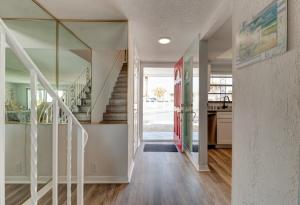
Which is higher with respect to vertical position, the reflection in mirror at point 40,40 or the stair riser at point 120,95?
the reflection in mirror at point 40,40

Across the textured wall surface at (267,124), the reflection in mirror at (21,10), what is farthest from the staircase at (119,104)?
the textured wall surface at (267,124)

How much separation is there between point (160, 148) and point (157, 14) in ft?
11.5

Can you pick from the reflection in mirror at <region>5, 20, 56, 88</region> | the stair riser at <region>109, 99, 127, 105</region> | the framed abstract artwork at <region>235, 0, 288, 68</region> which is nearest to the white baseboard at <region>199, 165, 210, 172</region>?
the stair riser at <region>109, 99, 127, 105</region>

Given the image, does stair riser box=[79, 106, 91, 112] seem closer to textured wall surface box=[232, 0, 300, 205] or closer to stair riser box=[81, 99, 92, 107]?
stair riser box=[81, 99, 92, 107]

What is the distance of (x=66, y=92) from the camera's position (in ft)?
10.8

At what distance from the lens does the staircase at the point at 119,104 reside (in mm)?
3348

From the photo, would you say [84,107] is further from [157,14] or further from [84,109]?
[157,14]

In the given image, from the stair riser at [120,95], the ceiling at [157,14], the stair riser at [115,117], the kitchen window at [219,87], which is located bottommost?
the stair riser at [115,117]

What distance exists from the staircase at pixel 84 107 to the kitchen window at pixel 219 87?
13.2 ft

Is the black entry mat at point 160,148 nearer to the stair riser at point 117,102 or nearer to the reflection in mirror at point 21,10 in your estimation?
the stair riser at point 117,102

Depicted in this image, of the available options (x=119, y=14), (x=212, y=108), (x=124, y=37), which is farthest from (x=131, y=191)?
(x=212, y=108)

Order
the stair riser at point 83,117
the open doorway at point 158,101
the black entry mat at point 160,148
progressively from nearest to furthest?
the stair riser at point 83,117, the black entry mat at point 160,148, the open doorway at point 158,101

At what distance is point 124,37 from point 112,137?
147 centimetres

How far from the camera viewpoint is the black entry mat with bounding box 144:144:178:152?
5359 millimetres
